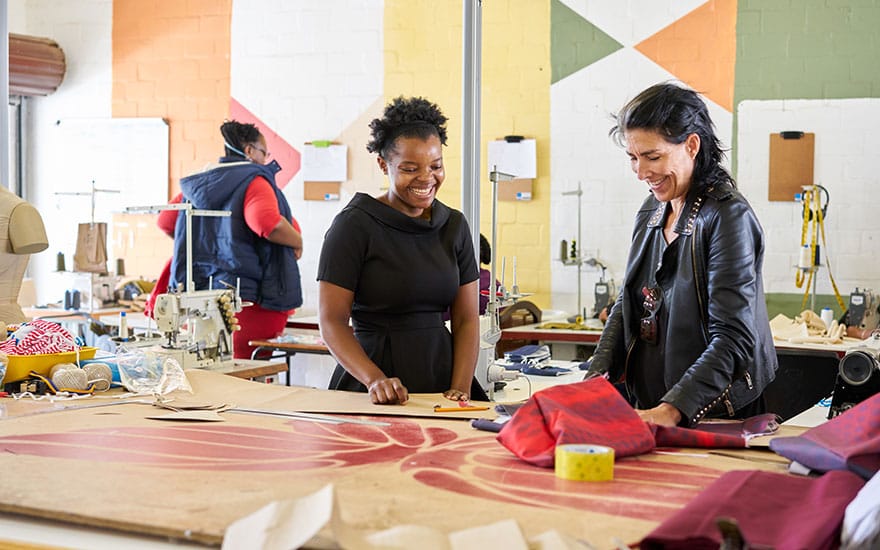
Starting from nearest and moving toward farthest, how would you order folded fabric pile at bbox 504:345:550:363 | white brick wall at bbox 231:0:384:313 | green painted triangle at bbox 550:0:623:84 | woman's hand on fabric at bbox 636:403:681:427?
woman's hand on fabric at bbox 636:403:681:427 → folded fabric pile at bbox 504:345:550:363 → green painted triangle at bbox 550:0:623:84 → white brick wall at bbox 231:0:384:313

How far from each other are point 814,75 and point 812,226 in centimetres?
88

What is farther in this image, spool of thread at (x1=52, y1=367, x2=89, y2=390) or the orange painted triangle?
the orange painted triangle

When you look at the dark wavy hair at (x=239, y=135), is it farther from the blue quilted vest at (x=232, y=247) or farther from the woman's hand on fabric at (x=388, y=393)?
the woman's hand on fabric at (x=388, y=393)

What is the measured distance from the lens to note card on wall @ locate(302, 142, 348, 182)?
6.74 m

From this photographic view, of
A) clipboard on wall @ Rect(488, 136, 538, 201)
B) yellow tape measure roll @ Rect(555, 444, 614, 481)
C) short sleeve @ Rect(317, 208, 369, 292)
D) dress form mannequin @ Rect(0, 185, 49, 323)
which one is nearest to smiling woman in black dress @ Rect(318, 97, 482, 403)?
short sleeve @ Rect(317, 208, 369, 292)

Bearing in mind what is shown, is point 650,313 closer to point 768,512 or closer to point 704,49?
point 768,512

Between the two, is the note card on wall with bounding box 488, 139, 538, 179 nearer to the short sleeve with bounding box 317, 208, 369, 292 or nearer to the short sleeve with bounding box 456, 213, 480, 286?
the short sleeve with bounding box 456, 213, 480, 286

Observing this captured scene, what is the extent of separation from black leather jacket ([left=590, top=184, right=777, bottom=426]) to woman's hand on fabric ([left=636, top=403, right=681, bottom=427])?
0.05 feet

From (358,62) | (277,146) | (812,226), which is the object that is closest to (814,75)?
(812,226)

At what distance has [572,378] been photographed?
12.2 feet

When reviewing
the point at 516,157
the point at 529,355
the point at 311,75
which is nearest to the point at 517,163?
the point at 516,157

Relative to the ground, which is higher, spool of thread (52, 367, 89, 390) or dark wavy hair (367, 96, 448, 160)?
dark wavy hair (367, 96, 448, 160)

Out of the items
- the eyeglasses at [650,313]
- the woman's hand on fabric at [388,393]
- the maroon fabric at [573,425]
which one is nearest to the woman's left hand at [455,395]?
the woman's hand on fabric at [388,393]

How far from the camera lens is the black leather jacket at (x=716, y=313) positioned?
1995 millimetres
